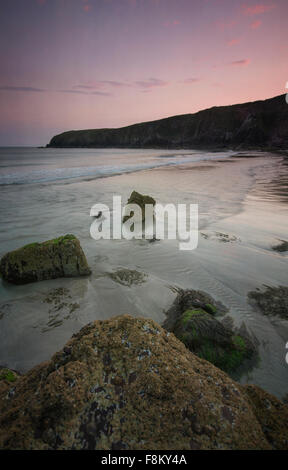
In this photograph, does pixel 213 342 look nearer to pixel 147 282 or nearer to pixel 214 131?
pixel 147 282

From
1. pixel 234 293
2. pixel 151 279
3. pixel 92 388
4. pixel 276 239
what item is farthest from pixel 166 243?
pixel 92 388

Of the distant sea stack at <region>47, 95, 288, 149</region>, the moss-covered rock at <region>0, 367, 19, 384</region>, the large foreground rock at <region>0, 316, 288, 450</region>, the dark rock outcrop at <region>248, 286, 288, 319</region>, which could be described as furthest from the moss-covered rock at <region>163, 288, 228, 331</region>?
the distant sea stack at <region>47, 95, 288, 149</region>

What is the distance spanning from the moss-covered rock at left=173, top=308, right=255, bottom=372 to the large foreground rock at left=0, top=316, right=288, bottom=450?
0.85 meters

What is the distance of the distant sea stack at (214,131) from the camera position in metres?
74.6

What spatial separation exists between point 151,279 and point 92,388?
263 centimetres

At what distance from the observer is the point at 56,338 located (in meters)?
2.65

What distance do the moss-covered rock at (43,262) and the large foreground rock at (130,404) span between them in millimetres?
2381

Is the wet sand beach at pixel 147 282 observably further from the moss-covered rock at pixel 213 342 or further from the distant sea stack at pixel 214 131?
the distant sea stack at pixel 214 131

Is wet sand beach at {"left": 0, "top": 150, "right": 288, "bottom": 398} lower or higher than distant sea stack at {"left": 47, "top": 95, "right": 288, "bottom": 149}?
lower

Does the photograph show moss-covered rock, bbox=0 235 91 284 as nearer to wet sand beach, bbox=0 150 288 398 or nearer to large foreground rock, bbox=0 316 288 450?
wet sand beach, bbox=0 150 288 398

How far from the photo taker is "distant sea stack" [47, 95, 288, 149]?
245ft

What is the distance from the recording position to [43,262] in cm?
372

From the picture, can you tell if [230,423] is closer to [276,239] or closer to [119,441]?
[119,441]

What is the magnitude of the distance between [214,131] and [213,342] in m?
105
